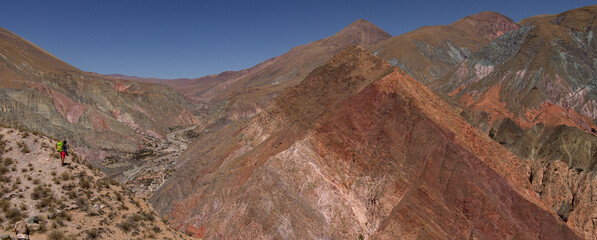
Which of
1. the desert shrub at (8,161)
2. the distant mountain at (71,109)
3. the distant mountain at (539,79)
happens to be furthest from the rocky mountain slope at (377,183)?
the distant mountain at (71,109)

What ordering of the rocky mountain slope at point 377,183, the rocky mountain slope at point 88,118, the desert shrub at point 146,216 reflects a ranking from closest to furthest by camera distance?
the desert shrub at point 146,216 → the rocky mountain slope at point 377,183 → the rocky mountain slope at point 88,118

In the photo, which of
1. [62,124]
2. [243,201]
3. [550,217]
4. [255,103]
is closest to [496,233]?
[550,217]

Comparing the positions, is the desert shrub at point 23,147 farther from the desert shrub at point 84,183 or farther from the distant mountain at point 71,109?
the distant mountain at point 71,109

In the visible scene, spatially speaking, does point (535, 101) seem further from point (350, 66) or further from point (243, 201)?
point (243, 201)

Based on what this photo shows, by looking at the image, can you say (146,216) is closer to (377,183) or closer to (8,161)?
(8,161)

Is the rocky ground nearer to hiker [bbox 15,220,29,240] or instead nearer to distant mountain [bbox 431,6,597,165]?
hiker [bbox 15,220,29,240]

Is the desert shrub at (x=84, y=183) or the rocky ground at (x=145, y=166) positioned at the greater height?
the desert shrub at (x=84, y=183)

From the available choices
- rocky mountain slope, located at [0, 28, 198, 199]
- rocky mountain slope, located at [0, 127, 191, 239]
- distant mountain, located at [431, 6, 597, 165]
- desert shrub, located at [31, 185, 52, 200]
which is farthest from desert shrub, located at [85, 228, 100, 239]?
distant mountain, located at [431, 6, 597, 165]
